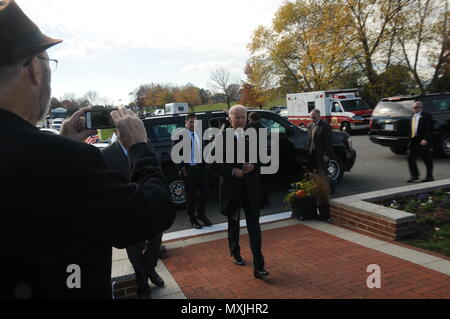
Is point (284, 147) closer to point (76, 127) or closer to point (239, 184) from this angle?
point (239, 184)

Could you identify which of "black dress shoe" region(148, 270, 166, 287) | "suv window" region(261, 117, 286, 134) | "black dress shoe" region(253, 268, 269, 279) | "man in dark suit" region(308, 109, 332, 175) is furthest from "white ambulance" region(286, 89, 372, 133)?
"black dress shoe" region(148, 270, 166, 287)

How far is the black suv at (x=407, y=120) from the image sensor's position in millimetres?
11562

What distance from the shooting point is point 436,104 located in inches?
470

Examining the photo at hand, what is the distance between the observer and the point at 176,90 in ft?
→ 236

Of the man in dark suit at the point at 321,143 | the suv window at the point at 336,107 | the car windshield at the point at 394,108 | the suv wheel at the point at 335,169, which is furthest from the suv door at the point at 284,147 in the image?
the suv window at the point at 336,107

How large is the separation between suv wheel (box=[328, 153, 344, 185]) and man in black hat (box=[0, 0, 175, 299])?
8141 millimetres

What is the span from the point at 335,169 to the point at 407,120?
13.7 feet

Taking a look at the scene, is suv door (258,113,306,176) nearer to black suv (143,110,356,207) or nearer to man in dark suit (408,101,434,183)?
black suv (143,110,356,207)

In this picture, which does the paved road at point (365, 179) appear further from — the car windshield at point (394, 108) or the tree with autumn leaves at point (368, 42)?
the tree with autumn leaves at point (368, 42)

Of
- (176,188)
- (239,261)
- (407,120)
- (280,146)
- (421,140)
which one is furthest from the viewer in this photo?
(407,120)

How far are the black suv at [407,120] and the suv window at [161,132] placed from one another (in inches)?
303

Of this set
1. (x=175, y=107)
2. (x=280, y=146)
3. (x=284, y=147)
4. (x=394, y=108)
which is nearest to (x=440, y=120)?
(x=394, y=108)
